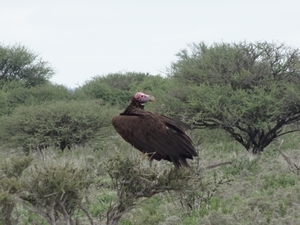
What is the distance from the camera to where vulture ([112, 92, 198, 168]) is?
8219mm

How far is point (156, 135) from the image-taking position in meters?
8.35

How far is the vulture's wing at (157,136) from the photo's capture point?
27.0ft

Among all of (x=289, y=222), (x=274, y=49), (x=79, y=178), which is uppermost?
(x=274, y=49)

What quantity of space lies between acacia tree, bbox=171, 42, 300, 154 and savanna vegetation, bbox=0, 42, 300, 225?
0.03 metres

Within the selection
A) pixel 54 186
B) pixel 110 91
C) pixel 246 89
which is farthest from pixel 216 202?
pixel 110 91

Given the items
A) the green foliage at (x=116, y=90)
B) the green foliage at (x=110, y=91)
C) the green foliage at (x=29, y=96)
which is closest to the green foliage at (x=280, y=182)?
the green foliage at (x=29, y=96)

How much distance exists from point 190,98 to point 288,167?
4.50 metres

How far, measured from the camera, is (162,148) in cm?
839

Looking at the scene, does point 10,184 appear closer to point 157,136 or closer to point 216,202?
point 157,136

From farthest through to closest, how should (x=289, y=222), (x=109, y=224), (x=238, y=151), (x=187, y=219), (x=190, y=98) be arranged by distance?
(x=238, y=151) → (x=190, y=98) → (x=187, y=219) → (x=289, y=222) → (x=109, y=224)

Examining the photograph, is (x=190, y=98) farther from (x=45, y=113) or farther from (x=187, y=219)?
(x=187, y=219)

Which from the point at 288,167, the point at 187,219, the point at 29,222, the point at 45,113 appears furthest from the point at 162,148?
the point at 45,113

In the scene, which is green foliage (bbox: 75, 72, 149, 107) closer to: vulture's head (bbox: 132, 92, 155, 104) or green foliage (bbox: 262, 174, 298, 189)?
green foliage (bbox: 262, 174, 298, 189)

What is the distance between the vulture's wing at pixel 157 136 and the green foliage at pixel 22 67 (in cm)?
2222
